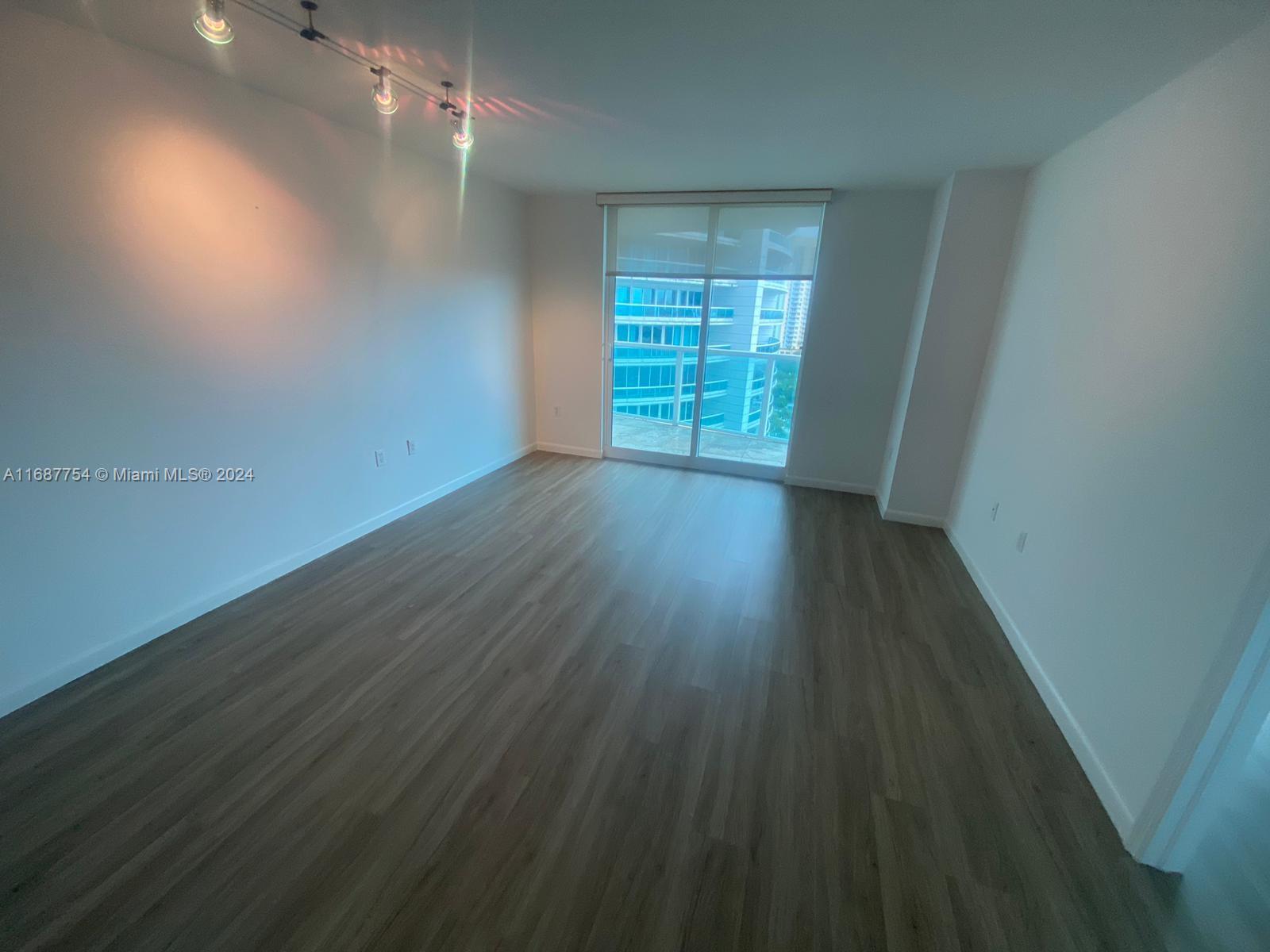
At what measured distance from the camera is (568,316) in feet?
15.8

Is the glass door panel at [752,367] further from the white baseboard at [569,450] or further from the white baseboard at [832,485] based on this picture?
the white baseboard at [569,450]

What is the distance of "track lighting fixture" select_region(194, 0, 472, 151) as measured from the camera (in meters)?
1.53

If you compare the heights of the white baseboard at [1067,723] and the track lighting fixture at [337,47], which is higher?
the track lighting fixture at [337,47]

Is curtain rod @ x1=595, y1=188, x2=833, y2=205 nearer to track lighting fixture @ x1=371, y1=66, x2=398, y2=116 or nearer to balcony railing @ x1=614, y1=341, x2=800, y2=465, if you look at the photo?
balcony railing @ x1=614, y1=341, x2=800, y2=465

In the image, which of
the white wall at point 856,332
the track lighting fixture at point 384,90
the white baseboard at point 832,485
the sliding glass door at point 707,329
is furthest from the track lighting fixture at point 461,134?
the white baseboard at point 832,485

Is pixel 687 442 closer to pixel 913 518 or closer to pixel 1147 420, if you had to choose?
pixel 913 518

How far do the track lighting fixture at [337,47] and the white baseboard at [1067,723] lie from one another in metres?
3.62

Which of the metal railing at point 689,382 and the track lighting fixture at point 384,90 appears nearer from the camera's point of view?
the track lighting fixture at point 384,90

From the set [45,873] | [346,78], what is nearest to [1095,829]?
[45,873]

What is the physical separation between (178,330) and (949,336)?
438 centimetres

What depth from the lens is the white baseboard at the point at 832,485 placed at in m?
4.41

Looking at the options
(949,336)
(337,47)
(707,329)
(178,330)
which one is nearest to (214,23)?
(337,47)

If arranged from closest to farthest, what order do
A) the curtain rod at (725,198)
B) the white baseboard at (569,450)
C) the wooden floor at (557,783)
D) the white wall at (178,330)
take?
the wooden floor at (557,783)
the white wall at (178,330)
the curtain rod at (725,198)
the white baseboard at (569,450)

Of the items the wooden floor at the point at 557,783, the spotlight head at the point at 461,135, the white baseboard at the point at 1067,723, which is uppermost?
the spotlight head at the point at 461,135
